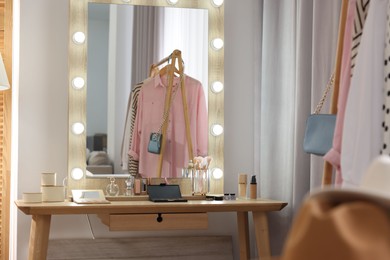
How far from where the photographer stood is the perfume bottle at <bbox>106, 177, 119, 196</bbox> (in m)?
3.48

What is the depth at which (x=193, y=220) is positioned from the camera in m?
3.12

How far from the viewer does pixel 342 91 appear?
2.26m

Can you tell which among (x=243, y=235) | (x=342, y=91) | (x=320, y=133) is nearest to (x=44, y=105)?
(x=243, y=235)

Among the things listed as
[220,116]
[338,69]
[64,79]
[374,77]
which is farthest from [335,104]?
[64,79]

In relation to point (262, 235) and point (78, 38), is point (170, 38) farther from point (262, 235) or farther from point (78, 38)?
point (262, 235)

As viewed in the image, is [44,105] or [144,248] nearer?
[44,105]

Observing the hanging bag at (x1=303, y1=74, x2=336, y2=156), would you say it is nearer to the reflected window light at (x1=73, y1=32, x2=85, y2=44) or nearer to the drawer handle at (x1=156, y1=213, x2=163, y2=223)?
the drawer handle at (x1=156, y1=213, x2=163, y2=223)

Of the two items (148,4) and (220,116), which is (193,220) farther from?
(148,4)

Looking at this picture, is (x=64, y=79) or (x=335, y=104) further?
(x=64, y=79)

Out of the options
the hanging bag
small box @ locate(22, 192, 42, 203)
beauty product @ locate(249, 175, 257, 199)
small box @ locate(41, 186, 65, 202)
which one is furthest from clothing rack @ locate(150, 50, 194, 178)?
the hanging bag

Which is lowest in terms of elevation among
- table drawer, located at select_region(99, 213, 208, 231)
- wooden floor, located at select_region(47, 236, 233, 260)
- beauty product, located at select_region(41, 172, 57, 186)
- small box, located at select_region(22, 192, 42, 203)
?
wooden floor, located at select_region(47, 236, 233, 260)

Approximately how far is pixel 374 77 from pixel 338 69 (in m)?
0.27

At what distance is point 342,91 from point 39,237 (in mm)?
1583

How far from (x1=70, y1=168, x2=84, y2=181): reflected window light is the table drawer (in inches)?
15.7
